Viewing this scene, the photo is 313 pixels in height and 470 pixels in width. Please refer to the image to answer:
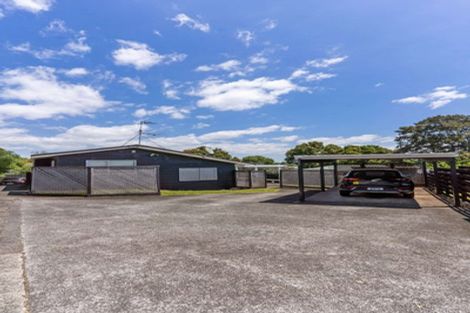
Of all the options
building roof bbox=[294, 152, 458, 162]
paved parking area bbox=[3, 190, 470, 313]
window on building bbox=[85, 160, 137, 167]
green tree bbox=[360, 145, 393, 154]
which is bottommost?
paved parking area bbox=[3, 190, 470, 313]

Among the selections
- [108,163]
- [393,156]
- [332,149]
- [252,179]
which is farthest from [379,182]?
[332,149]

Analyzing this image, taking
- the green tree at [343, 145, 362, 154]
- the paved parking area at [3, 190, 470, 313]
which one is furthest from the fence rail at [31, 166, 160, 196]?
the green tree at [343, 145, 362, 154]

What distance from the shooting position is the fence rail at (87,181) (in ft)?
46.8

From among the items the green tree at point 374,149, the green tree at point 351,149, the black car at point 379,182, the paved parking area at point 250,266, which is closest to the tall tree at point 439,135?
the green tree at point 374,149

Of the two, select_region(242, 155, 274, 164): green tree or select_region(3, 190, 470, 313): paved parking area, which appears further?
select_region(242, 155, 274, 164): green tree

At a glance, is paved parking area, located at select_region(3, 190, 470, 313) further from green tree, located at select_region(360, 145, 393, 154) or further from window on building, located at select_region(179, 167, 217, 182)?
green tree, located at select_region(360, 145, 393, 154)

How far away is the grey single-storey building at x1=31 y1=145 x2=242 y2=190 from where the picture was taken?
1972 centimetres

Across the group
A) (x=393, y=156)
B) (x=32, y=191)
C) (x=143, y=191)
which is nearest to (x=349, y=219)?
(x=393, y=156)

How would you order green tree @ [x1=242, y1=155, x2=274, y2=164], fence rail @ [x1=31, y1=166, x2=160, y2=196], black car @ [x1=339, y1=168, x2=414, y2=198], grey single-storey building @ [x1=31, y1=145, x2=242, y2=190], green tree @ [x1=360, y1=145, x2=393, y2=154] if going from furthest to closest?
green tree @ [x1=242, y1=155, x2=274, y2=164]
green tree @ [x1=360, y1=145, x2=393, y2=154]
grey single-storey building @ [x1=31, y1=145, x2=242, y2=190]
fence rail @ [x1=31, y1=166, x2=160, y2=196]
black car @ [x1=339, y1=168, x2=414, y2=198]

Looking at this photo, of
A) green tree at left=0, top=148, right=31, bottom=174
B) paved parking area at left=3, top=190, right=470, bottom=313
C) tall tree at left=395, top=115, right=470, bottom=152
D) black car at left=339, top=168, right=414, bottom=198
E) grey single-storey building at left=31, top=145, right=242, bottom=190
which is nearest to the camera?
paved parking area at left=3, top=190, right=470, bottom=313

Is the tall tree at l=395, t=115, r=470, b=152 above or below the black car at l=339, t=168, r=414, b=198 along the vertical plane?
above

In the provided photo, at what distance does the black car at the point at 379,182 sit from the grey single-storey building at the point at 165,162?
42.5 feet

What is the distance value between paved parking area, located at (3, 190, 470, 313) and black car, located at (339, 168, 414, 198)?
434 centimetres

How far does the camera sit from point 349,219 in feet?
23.2
